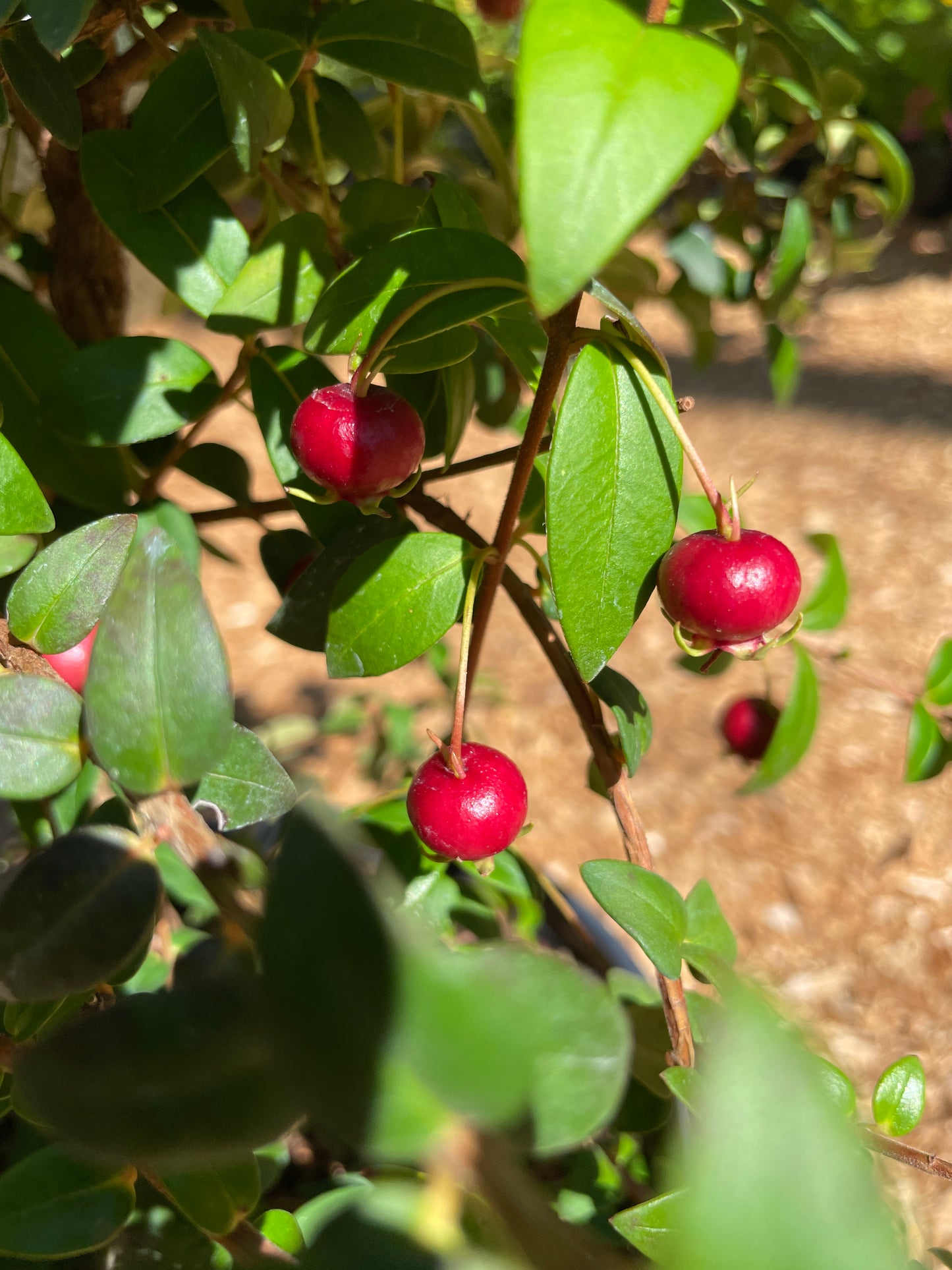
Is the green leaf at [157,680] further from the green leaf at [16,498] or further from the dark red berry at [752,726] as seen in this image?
the dark red berry at [752,726]

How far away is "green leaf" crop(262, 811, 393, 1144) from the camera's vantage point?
0.72 feet

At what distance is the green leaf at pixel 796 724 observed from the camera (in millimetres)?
751

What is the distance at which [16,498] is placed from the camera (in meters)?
0.44

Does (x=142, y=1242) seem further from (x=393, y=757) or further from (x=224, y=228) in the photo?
(x=393, y=757)

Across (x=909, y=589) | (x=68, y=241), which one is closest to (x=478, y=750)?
(x=68, y=241)

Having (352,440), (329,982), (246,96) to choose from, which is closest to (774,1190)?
(329,982)

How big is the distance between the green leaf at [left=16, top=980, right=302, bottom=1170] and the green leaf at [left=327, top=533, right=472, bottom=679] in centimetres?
25

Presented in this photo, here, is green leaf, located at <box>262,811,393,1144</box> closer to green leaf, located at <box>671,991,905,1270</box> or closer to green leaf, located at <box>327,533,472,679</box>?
green leaf, located at <box>671,991,905,1270</box>

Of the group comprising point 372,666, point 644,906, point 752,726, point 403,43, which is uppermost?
point 403,43

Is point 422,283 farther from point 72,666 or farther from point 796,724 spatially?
point 796,724

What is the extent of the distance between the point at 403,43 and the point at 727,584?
352mm

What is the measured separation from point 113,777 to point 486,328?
292mm

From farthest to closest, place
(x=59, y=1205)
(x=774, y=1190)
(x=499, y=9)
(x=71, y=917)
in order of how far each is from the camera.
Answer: (x=499, y=9), (x=59, y=1205), (x=71, y=917), (x=774, y=1190)

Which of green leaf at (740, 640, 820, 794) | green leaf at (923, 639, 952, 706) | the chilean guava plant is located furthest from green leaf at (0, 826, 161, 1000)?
green leaf at (923, 639, 952, 706)
